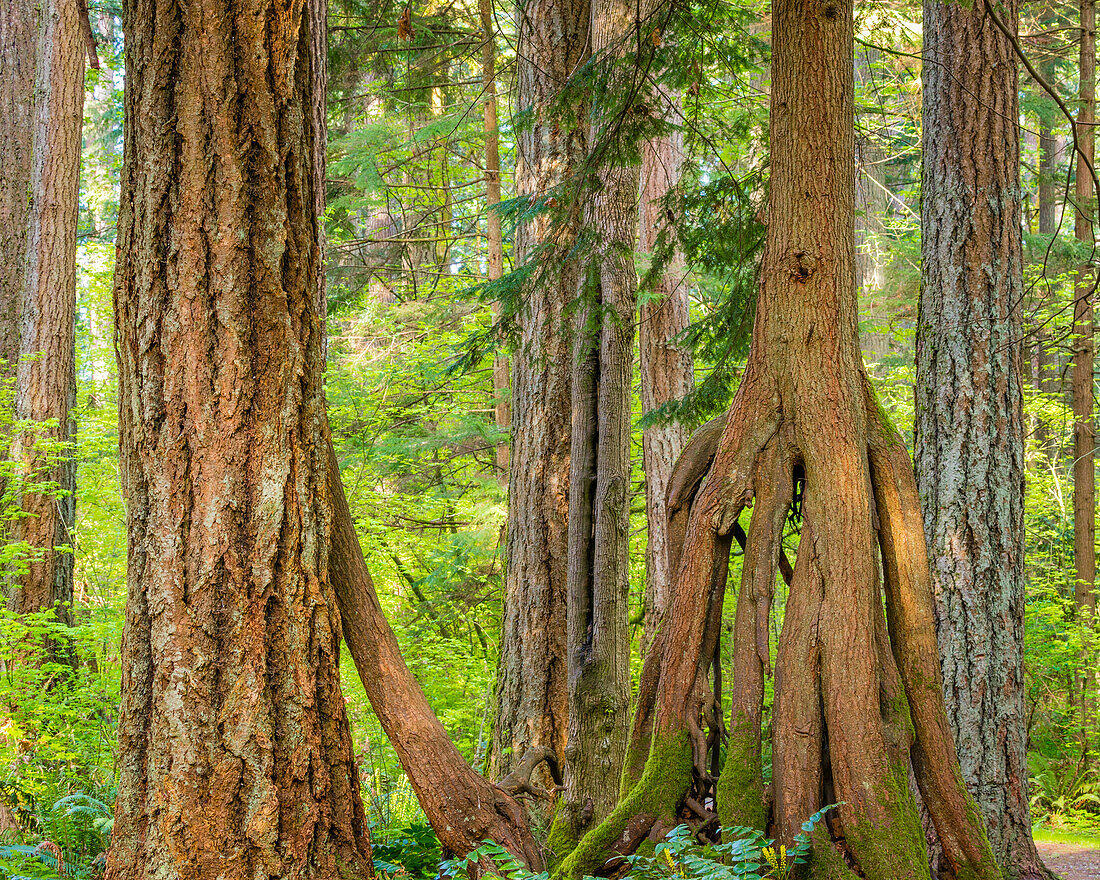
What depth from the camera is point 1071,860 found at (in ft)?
22.2

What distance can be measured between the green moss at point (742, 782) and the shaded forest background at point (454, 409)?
147 centimetres

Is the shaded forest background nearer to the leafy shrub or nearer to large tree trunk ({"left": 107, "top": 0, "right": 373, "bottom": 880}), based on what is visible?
the leafy shrub

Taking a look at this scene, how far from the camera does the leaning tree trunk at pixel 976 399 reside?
5.38 meters

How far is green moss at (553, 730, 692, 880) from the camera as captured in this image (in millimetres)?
3246

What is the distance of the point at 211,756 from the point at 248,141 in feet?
6.58

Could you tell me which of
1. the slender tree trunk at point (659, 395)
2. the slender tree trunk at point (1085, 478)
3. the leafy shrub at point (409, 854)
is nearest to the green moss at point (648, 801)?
the leafy shrub at point (409, 854)

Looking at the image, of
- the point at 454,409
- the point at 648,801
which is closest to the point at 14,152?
the point at 454,409

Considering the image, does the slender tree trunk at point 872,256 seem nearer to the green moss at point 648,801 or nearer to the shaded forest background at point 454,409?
the shaded forest background at point 454,409

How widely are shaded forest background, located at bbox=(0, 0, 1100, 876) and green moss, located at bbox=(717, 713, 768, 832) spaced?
4.83ft

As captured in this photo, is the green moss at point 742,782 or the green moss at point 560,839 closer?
the green moss at point 742,782

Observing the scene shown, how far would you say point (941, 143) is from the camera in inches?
229

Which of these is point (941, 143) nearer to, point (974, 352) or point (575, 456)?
point (974, 352)

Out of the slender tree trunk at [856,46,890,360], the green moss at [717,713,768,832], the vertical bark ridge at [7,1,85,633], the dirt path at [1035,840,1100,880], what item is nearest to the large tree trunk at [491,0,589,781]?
the green moss at [717,713,768,832]

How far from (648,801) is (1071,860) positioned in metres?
5.62
